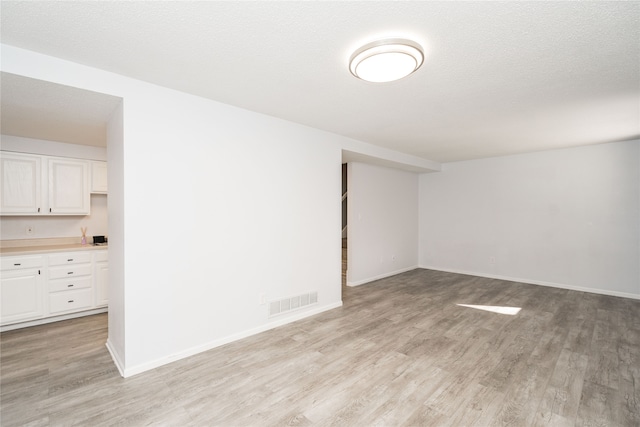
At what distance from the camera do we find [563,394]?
2.10m

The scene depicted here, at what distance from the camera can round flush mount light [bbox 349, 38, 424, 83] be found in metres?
1.78

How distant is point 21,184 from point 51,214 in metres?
0.47

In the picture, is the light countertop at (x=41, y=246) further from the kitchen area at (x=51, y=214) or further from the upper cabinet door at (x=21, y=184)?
the upper cabinet door at (x=21, y=184)

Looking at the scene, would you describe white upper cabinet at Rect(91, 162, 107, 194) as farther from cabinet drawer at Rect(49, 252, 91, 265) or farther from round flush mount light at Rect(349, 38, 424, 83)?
round flush mount light at Rect(349, 38, 424, 83)

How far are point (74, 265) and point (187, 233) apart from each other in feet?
7.07

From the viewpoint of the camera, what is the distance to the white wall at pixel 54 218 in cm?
352

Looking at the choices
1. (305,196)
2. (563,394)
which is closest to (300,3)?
(305,196)

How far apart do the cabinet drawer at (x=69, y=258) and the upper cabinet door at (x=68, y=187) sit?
0.65 m

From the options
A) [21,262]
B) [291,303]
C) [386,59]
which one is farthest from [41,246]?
[386,59]

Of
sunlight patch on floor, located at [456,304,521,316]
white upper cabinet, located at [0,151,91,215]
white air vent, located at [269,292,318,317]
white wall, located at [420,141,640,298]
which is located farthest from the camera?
white wall, located at [420,141,640,298]

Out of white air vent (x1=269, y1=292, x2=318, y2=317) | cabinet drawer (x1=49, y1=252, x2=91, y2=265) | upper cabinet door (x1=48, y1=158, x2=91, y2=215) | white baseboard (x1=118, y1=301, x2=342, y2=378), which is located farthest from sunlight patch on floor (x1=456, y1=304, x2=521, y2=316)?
upper cabinet door (x1=48, y1=158, x2=91, y2=215)

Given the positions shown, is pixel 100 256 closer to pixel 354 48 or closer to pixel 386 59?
pixel 354 48

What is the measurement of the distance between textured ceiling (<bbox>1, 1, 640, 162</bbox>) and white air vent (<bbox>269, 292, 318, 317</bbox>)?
2.20m

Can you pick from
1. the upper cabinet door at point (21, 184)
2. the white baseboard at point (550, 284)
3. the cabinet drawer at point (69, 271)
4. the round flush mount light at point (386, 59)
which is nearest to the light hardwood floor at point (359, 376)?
the cabinet drawer at point (69, 271)
